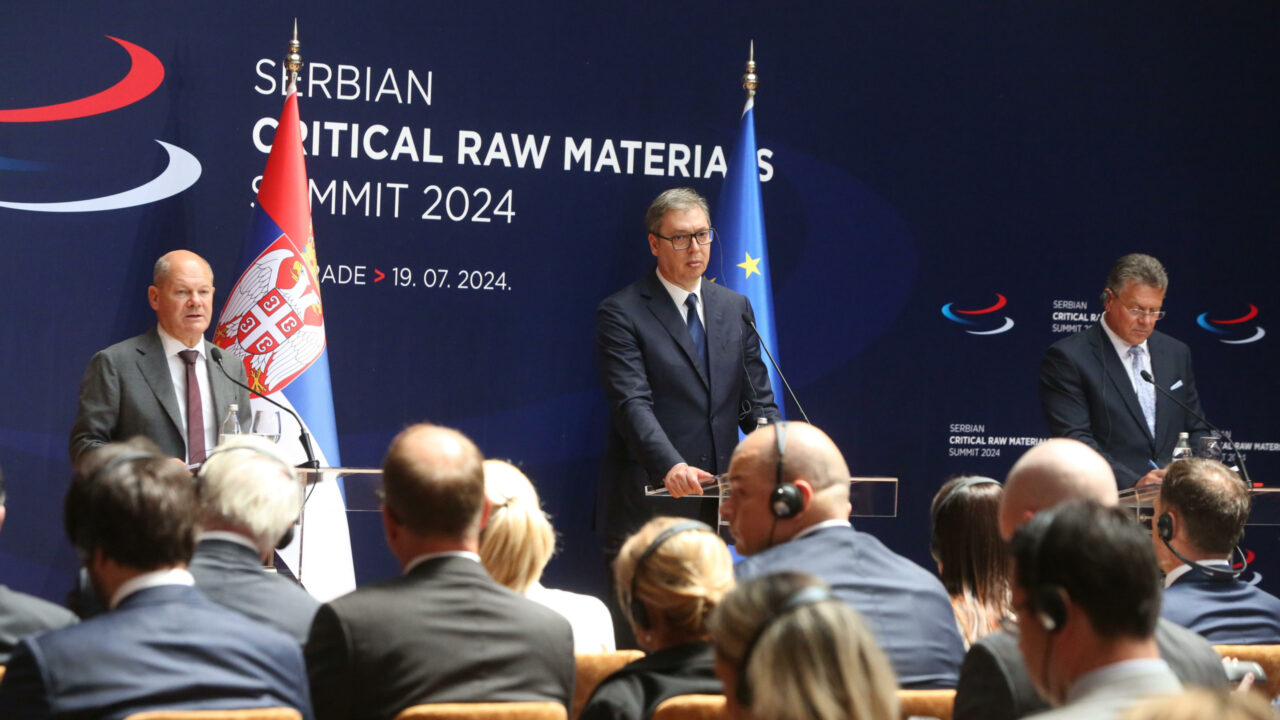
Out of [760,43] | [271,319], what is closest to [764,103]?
[760,43]

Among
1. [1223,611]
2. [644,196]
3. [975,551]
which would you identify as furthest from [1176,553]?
[644,196]

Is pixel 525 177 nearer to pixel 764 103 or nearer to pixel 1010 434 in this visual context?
pixel 764 103

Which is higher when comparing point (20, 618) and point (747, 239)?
point (747, 239)

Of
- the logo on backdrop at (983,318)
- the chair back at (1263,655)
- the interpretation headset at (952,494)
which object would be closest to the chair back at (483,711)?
the interpretation headset at (952,494)

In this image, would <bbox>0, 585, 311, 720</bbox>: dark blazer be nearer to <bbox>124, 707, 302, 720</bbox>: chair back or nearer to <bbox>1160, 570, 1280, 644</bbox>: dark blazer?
<bbox>124, 707, 302, 720</bbox>: chair back

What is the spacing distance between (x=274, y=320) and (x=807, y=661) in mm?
4075

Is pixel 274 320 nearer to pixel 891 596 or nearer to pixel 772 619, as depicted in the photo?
pixel 891 596

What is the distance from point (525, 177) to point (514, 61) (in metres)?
0.55

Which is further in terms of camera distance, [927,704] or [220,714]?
[927,704]

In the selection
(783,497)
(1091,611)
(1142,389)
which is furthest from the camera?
(1142,389)

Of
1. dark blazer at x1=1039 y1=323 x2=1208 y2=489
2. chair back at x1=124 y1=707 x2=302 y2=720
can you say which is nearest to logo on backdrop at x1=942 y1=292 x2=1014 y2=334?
dark blazer at x1=1039 y1=323 x2=1208 y2=489

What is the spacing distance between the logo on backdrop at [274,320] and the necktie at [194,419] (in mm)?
213

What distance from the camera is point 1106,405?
579cm

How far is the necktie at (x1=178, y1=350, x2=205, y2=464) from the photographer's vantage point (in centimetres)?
497
